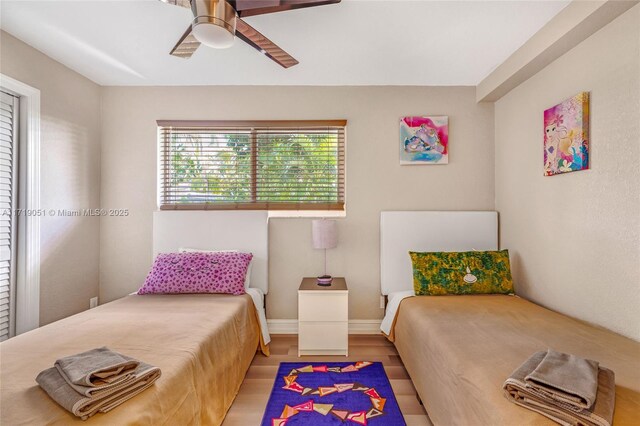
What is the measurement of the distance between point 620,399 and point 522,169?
2.09 metres

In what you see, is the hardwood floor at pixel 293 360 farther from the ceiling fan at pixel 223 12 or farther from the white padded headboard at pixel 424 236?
the ceiling fan at pixel 223 12

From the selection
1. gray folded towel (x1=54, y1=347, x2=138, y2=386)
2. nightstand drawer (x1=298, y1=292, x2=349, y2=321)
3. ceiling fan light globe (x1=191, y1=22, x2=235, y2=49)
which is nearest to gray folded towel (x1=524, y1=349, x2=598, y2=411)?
gray folded towel (x1=54, y1=347, x2=138, y2=386)

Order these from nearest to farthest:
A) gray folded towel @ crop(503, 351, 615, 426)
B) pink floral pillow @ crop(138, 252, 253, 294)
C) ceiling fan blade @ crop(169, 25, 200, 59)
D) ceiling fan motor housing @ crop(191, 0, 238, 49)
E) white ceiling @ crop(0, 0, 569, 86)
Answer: gray folded towel @ crop(503, 351, 615, 426)
ceiling fan motor housing @ crop(191, 0, 238, 49)
ceiling fan blade @ crop(169, 25, 200, 59)
white ceiling @ crop(0, 0, 569, 86)
pink floral pillow @ crop(138, 252, 253, 294)

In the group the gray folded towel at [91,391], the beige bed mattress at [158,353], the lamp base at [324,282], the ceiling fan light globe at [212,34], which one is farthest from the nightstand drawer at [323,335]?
the ceiling fan light globe at [212,34]

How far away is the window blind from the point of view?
245 centimetres

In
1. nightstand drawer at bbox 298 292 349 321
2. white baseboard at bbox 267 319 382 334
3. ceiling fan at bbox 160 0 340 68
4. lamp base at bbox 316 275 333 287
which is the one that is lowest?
white baseboard at bbox 267 319 382 334

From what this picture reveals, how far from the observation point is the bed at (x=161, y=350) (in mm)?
1185

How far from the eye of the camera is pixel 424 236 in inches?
127

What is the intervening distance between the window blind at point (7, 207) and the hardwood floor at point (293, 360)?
185 cm

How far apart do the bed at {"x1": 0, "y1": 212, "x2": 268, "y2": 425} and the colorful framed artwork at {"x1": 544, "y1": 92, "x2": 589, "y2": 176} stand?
252 cm

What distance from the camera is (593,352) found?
1.62 meters

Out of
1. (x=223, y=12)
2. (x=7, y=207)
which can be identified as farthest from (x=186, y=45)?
(x=7, y=207)

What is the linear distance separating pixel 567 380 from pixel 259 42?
220cm

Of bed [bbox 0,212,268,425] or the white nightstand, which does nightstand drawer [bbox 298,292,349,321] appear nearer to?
the white nightstand
